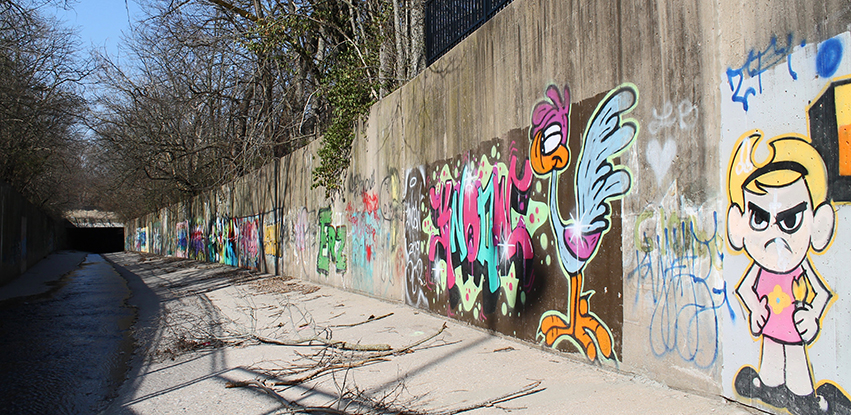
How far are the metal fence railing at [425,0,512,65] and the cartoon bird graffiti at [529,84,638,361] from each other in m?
2.27

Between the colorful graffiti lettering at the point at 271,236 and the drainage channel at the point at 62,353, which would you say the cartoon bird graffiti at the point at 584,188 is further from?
the colorful graffiti lettering at the point at 271,236

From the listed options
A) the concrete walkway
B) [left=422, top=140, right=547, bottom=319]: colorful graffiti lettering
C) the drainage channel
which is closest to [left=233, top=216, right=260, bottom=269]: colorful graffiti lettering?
the drainage channel

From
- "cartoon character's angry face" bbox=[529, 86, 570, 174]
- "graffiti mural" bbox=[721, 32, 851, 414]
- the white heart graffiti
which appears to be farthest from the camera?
"cartoon character's angry face" bbox=[529, 86, 570, 174]

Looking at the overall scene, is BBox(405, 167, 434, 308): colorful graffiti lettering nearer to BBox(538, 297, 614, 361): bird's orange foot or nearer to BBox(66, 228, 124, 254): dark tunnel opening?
BBox(538, 297, 614, 361): bird's orange foot

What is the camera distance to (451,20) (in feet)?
27.5

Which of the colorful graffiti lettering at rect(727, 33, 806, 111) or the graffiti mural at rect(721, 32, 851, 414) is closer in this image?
the graffiti mural at rect(721, 32, 851, 414)

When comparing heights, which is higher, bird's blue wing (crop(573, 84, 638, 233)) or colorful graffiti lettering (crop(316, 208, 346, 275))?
bird's blue wing (crop(573, 84, 638, 233))

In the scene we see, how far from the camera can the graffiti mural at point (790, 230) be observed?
304cm

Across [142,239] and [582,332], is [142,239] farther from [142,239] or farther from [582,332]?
[582,332]

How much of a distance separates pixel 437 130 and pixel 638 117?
154 inches

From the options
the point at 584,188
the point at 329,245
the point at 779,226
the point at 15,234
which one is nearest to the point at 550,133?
the point at 584,188

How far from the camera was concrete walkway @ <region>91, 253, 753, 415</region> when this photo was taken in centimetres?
410

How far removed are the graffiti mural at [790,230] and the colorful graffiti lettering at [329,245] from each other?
893cm

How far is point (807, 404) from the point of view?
315 cm
